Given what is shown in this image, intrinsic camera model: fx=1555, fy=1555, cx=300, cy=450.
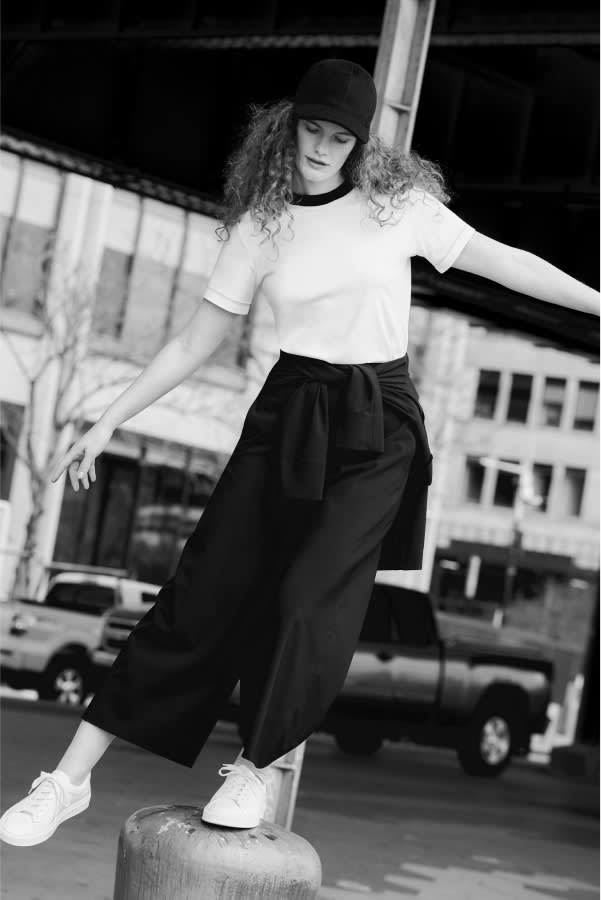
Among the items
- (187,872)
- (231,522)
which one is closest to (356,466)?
(231,522)

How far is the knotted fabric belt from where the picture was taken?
393 centimetres

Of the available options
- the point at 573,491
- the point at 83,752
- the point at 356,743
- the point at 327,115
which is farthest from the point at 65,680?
the point at 573,491

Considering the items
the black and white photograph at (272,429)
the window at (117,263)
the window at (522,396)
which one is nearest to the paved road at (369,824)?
the black and white photograph at (272,429)

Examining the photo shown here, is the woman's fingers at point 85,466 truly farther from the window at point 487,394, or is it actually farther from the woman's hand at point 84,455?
the window at point 487,394

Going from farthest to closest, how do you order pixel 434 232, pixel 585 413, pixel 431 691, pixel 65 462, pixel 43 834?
pixel 585 413 → pixel 431 691 → pixel 434 232 → pixel 65 462 → pixel 43 834

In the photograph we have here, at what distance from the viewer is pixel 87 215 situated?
37.1 m

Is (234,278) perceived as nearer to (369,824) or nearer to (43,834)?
(43,834)

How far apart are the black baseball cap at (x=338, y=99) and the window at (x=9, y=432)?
30.9 m

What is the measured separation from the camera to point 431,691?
17.0m

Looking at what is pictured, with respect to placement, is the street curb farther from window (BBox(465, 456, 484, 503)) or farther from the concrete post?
window (BBox(465, 456, 484, 503))

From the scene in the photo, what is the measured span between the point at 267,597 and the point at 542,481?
2228 inches

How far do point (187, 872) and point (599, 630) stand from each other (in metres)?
18.6

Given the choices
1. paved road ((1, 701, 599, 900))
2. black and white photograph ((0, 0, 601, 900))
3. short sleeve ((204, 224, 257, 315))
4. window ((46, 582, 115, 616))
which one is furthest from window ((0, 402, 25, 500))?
short sleeve ((204, 224, 257, 315))

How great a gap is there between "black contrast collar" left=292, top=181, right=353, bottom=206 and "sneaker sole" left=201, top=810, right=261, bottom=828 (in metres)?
1.62
